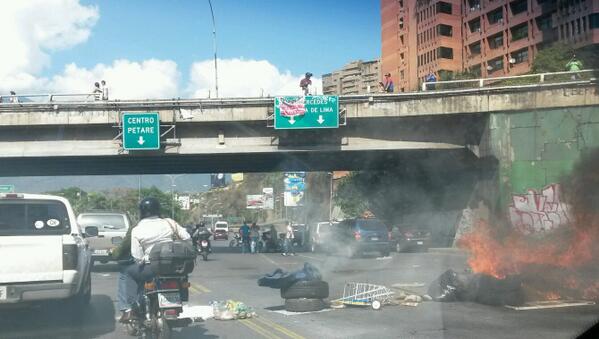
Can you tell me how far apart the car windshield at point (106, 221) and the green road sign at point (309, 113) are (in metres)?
7.87

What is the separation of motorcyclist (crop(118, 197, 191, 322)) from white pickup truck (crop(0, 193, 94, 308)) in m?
1.47

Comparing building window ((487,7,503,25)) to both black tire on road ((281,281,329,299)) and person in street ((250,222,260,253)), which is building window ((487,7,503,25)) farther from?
black tire on road ((281,281,329,299))

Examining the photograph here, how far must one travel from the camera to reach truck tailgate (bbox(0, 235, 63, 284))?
336 inches

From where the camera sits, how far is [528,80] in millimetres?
27750

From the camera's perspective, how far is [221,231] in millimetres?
66812

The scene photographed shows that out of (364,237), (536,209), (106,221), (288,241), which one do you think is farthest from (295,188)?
(106,221)

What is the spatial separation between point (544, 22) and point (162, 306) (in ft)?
204

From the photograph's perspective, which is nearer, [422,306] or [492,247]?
[422,306]

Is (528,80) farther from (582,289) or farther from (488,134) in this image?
(582,289)

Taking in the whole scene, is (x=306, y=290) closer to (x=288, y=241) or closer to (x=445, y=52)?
(x=288, y=241)

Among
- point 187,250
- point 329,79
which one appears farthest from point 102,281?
point 329,79

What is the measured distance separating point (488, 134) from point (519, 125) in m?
1.47

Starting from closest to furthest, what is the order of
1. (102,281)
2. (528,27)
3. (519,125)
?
(102,281) < (519,125) < (528,27)

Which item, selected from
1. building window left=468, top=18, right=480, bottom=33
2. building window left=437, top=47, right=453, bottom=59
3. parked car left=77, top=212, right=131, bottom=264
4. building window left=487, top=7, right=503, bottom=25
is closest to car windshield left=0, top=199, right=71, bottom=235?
parked car left=77, top=212, right=131, bottom=264
